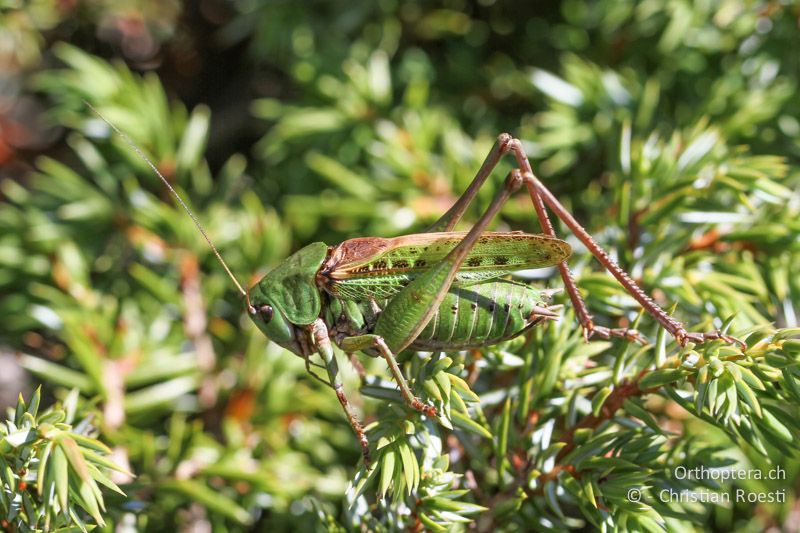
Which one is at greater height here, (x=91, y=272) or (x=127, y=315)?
(x=91, y=272)

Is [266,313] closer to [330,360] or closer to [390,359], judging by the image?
[330,360]

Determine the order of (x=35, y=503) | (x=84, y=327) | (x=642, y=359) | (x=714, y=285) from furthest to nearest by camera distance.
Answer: (x=84, y=327) → (x=714, y=285) → (x=642, y=359) → (x=35, y=503)

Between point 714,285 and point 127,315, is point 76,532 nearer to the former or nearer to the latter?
point 127,315

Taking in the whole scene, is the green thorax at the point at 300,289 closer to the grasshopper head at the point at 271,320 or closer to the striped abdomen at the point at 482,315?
the grasshopper head at the point at 271,320

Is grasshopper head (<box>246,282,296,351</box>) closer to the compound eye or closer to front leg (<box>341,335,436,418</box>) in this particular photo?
the compound eye

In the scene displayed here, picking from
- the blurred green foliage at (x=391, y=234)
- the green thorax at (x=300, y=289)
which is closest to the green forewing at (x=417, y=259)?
the green thorax at (x=300, y=289)

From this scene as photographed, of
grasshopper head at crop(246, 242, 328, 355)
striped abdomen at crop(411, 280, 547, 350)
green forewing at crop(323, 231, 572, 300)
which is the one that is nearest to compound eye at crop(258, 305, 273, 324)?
grasshopper head at crop(246, 242, 328, 355)

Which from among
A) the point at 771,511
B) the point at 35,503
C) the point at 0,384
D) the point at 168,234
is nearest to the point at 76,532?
the point at 35,503
